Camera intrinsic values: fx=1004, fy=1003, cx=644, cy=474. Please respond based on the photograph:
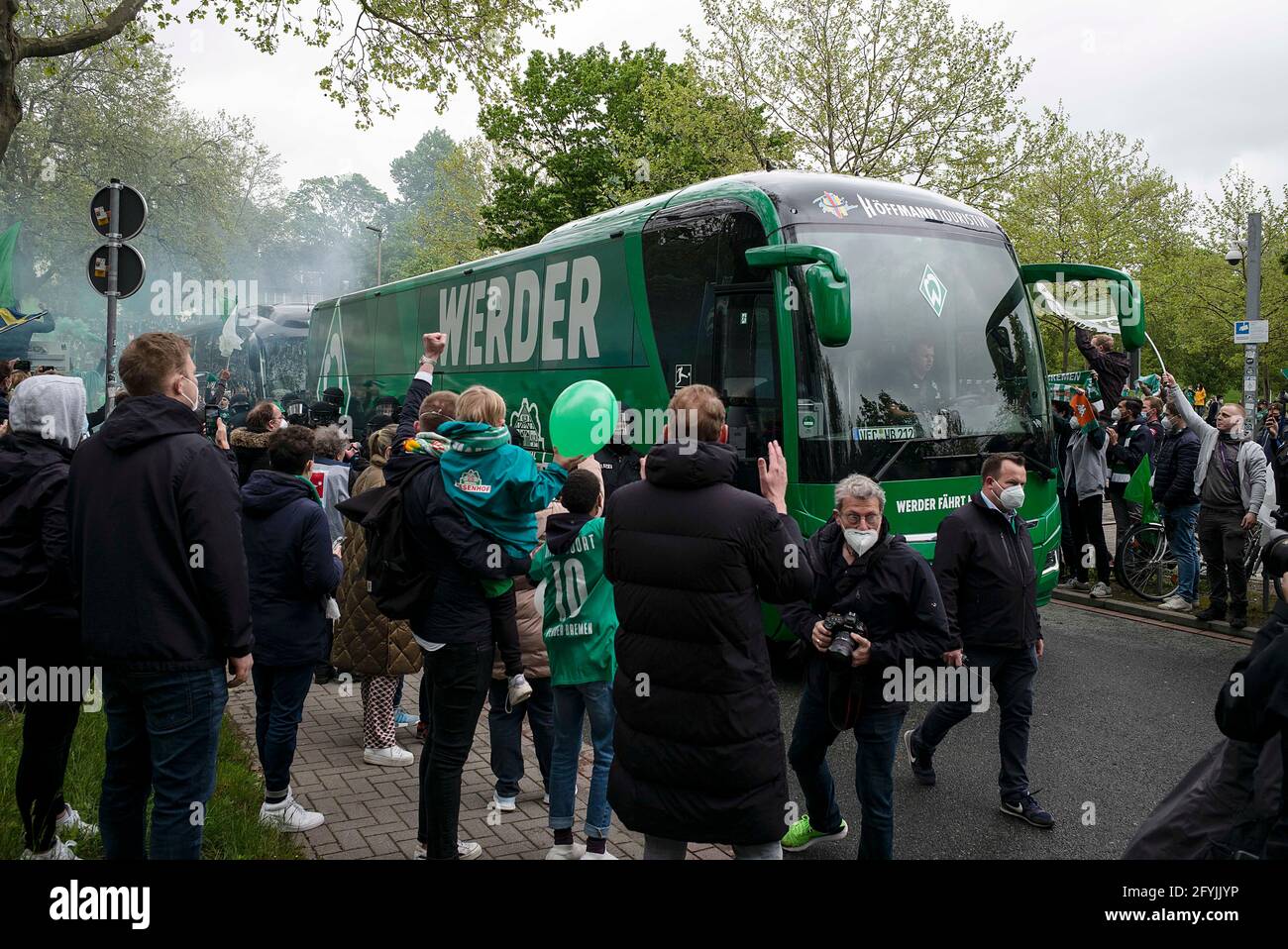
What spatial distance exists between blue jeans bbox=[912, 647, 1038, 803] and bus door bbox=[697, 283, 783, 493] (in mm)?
2554

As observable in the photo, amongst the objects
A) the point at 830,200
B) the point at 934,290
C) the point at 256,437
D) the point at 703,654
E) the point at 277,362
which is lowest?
the point at 703,654

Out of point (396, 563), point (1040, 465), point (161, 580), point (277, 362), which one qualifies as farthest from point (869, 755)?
point (277, 362)

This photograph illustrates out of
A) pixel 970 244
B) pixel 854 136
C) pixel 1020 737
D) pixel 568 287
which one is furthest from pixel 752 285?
pixel 854 136

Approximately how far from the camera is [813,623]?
4223mm

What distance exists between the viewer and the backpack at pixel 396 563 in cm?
385

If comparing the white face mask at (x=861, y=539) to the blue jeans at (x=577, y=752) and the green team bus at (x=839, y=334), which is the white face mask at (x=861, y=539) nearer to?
the blue jeans at (x=577, y=752)

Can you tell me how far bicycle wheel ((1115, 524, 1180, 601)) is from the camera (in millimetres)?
10078

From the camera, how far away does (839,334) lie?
6.48 meters

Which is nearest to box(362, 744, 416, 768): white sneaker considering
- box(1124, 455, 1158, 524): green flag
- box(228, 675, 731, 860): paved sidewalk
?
box(228, 675, 731, 860): paved sidewalk

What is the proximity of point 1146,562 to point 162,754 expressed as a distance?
9.66m

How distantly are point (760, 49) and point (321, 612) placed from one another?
62.9ft

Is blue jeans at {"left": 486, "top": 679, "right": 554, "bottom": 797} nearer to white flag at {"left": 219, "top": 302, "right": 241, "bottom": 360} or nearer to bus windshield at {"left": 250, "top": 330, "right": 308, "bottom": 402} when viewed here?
bus windshield at {"left": 250, "top": 330, "right": 308, "bottom": 402}

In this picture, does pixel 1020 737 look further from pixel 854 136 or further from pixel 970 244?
pixel 854 136

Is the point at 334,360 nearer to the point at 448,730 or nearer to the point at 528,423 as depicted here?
the point at 528,423
